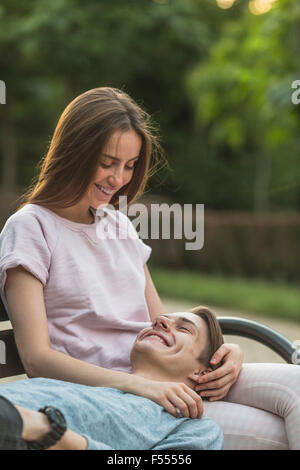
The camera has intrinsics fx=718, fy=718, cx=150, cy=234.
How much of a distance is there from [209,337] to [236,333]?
0.35 m

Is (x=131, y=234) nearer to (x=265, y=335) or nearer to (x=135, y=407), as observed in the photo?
(x=265, y=335)

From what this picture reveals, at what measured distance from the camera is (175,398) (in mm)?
1750

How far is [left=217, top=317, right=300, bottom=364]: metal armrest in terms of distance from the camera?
221cm

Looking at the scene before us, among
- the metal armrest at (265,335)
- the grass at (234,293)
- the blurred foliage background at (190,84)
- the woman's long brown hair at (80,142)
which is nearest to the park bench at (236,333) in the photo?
the metal armrest at (265,335)

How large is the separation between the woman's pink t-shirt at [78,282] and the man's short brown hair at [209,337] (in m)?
0.20

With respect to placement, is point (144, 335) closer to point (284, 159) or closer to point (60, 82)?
point (60, 82)

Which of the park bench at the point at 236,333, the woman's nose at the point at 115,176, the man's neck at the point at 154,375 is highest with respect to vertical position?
the woman's nose at the point at 115,176

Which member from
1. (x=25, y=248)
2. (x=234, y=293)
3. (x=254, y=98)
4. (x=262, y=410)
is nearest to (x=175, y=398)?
(x=262, y=410)

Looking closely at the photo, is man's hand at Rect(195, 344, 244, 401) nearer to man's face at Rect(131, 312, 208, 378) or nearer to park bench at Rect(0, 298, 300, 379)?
man's face at Rect(131, 312, 208, 378)

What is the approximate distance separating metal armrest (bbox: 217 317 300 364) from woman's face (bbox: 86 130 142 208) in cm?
59

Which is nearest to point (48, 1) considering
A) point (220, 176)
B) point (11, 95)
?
point (11, 95)

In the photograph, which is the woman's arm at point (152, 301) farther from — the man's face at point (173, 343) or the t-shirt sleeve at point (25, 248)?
the t-shirt sleeve at point (25, 248)

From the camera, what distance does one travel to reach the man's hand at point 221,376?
197cm

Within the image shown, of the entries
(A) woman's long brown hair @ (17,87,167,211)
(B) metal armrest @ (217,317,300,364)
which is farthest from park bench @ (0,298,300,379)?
(A) woman's long brown hair @ (17,87,167,211)
